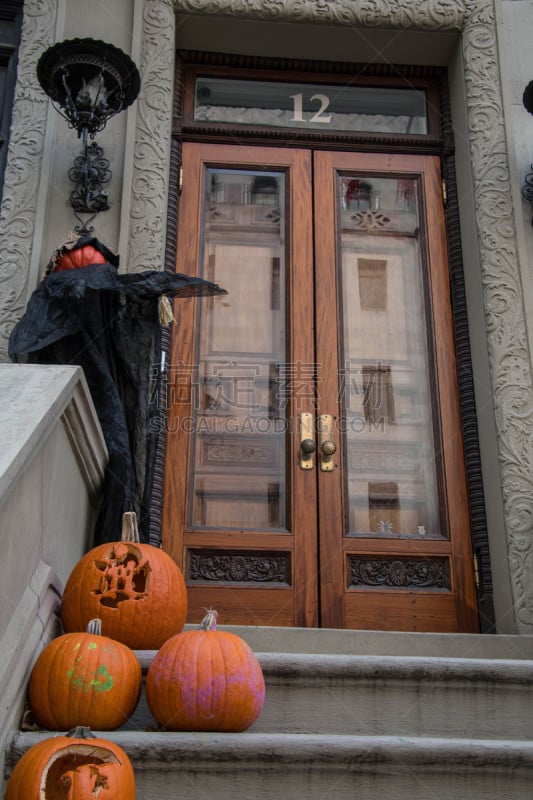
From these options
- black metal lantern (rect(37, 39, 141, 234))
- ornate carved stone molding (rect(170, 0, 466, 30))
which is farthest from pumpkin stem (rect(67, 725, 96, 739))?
ornate carved stone molding (rect(170, 0, 466, 30))

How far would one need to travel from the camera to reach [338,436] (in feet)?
14.9

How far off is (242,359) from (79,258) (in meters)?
1.05

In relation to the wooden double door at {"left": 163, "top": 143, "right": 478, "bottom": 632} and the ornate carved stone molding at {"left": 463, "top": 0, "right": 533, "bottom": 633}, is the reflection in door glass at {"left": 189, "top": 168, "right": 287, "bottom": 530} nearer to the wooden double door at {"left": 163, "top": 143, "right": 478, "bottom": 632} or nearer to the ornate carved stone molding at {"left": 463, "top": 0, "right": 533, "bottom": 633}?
the wooden double door at {"left": 163, "top": 143, "right": 478, "bottom": 632}

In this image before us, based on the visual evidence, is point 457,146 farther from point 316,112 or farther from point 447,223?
point 316,112

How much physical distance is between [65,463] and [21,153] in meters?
2.26

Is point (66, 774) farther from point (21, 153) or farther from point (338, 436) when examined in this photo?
point (21, 153)

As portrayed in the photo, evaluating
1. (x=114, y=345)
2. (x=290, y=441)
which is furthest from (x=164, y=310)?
(x=290, y=441)

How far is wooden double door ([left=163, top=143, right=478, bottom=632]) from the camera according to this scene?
4.29m

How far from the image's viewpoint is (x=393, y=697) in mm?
2771

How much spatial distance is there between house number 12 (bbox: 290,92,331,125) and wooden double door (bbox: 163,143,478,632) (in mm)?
244

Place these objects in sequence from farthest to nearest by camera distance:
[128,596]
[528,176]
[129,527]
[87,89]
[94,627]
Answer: [528,176], [87,89], [129,527], [128,596], [94,627]

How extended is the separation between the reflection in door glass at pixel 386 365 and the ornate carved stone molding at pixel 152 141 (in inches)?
39.9

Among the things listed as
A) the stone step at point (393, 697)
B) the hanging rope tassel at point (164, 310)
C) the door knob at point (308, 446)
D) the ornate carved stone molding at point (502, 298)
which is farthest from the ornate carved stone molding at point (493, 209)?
the hanging rope tassel at point (164, 310)

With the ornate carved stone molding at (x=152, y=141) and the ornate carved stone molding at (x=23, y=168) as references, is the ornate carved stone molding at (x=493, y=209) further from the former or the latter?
the ornate carved stone molding at (x=23, y=168)
